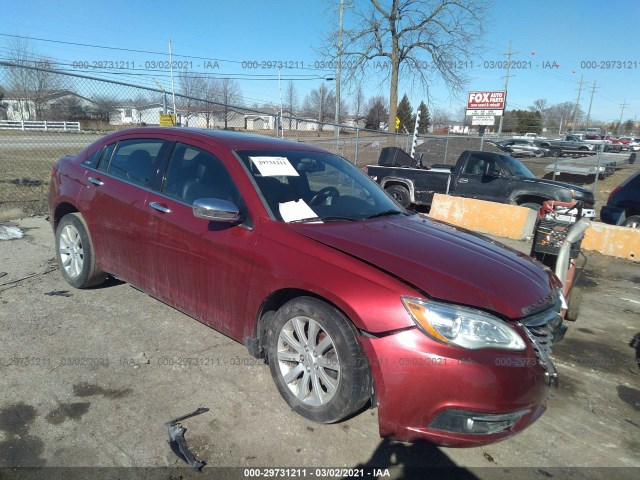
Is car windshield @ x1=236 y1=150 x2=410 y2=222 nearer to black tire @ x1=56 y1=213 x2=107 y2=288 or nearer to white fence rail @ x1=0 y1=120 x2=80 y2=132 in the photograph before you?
black tire @ x1=56 y1=213 x2=107 y2=288

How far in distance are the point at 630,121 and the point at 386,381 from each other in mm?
115614

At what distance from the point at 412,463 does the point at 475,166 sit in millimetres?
8961

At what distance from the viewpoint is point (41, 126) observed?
9320 mm

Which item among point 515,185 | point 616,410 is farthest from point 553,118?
point 616,410

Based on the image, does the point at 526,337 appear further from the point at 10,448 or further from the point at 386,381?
the point at 10,448

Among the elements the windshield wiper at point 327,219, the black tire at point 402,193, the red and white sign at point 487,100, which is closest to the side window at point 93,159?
the windshield wiper at point 327,219

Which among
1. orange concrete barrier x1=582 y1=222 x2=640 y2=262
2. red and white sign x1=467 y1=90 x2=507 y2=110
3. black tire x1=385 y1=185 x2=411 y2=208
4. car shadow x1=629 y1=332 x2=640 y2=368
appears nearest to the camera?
car shadow x1=629 y1=332 x2=640 y2=368

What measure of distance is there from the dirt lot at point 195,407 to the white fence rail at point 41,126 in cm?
667

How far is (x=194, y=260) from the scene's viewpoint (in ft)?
10.1

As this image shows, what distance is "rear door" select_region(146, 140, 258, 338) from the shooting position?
2869 mm

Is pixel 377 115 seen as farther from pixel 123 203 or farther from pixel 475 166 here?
pixel 123 203

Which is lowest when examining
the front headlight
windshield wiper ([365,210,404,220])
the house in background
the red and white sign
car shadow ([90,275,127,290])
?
car shadow ([90,275,127,290])

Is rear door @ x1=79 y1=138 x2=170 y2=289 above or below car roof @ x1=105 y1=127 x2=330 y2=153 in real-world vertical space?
below

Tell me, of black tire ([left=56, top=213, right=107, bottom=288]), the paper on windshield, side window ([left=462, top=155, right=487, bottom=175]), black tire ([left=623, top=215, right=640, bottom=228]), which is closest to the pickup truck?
side window ([left=462, top=155, right=487, bottom=175])
